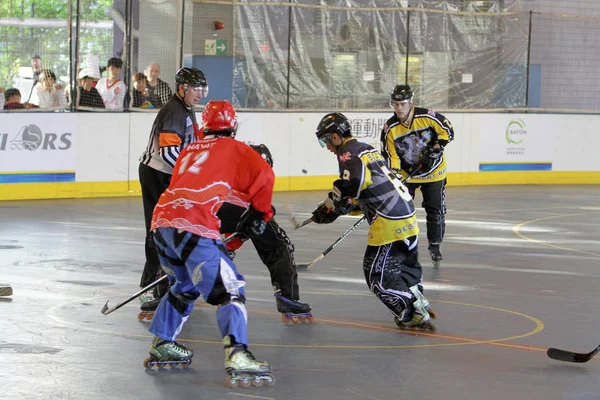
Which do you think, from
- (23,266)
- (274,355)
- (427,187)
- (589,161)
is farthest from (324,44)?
(274,355)

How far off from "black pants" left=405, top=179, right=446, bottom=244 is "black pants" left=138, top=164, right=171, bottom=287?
3.29 meters

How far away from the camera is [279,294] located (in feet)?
24.1

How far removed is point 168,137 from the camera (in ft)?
24.2

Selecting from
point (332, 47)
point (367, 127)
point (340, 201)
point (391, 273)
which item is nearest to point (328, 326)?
point (391, 273)

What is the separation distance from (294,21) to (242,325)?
43.3 ft

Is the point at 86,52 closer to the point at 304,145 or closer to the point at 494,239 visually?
the point at 304,145

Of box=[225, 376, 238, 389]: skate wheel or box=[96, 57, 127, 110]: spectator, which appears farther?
box=[96, 57, 127, 110]: spectator

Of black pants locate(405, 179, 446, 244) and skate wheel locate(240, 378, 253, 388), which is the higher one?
black pants locate(405, 179, 446, 244)

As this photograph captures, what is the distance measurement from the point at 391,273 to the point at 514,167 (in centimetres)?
1362

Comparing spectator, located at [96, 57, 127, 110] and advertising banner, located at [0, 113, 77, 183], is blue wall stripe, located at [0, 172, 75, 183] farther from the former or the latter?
spectator, located at [96, 57, 127, 110]

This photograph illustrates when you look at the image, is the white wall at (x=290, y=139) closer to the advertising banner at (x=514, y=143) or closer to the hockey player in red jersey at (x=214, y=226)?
the advertising banner at (x=514, y=143)

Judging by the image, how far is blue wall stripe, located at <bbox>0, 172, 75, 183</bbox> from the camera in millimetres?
14875

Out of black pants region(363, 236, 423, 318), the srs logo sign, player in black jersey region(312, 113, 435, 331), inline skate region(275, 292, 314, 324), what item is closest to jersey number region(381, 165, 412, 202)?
player in black jersey region(312, 113, 435, 331)

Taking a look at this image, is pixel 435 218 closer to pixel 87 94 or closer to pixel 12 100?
pixel 87 94
